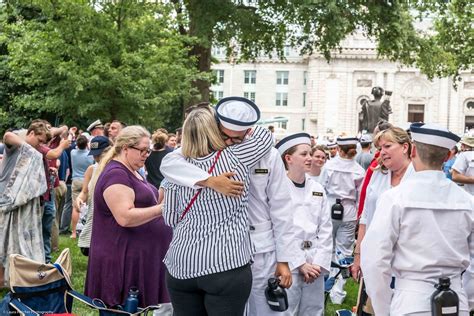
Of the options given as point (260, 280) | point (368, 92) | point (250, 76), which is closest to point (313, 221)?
point (260, 280)

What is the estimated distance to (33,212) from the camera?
898 centimetres

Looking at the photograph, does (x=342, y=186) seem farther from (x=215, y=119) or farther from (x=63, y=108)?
(x=63, y=108)

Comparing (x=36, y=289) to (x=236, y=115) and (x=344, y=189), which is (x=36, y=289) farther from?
(x=344, y=189)

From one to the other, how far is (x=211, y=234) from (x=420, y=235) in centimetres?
122

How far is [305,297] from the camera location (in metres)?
5.96

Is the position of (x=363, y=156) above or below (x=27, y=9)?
below

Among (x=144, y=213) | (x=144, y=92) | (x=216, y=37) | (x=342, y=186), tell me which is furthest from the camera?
(x=144, y=92)

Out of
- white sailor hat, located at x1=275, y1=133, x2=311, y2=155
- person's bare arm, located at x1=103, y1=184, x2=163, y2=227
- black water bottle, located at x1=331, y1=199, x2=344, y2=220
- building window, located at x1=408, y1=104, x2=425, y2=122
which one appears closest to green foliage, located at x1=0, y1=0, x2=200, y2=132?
black water bottle, located at x1=331, y1=199, x2=344, y2=220

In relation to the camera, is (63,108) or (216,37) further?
(63,108)

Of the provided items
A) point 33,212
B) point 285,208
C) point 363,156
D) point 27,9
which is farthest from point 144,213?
point 27,9

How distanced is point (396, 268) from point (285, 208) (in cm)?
95

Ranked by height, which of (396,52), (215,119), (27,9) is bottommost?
(215,119)

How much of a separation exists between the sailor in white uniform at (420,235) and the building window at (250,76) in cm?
8879

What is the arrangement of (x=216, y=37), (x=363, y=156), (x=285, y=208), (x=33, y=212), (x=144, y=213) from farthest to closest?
(x=216, y=37) < (x=363, y=156) < (x=33, y=212) < (x=144, y=213) < (x=285, y=208)
